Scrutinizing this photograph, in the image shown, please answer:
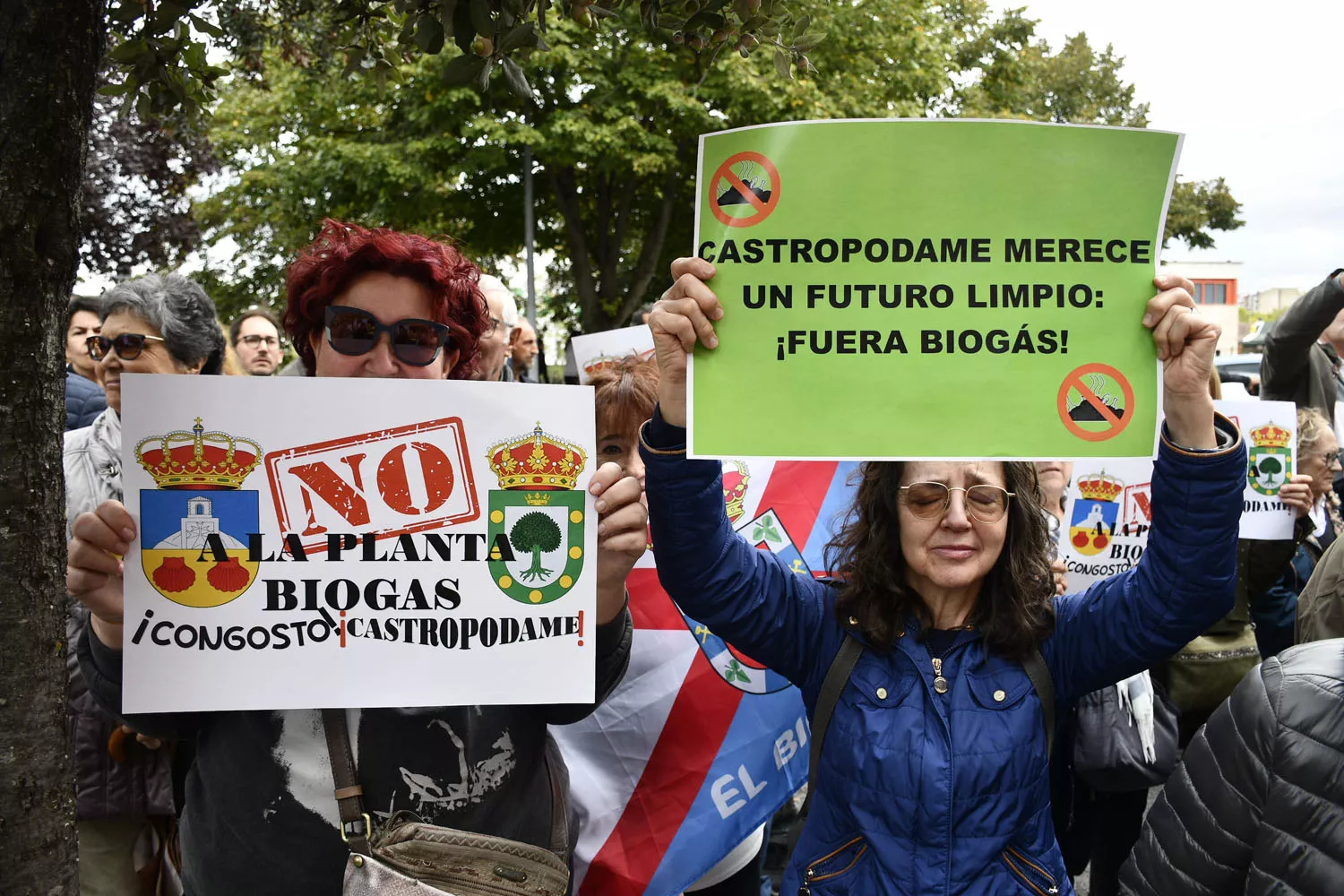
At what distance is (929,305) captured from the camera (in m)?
1.75

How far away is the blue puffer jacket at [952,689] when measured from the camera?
1.84m

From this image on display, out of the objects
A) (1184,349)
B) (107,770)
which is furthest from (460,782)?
(1184,349)

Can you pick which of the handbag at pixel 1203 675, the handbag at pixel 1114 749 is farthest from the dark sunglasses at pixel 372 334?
the handbag at pixel 1203 675

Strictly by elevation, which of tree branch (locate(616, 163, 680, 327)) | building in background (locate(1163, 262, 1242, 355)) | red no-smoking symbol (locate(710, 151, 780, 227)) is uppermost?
building in background (locate(1163, 262, 1242, 355))

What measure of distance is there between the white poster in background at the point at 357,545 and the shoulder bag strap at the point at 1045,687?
2.71ft

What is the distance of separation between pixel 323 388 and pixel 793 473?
4.98 feet

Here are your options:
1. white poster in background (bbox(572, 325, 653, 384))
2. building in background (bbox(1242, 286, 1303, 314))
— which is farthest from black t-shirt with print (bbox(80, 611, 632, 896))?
building in background (bbox(1242, 286, 1303, 314))

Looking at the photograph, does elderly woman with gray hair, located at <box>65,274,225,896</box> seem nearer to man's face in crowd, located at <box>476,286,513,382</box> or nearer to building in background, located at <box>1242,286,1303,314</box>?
man's face in crowd, located at <box>476,286,513,382</box>

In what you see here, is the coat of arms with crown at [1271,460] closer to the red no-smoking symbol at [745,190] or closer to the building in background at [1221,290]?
the red no-smoking symbol at [745,190]

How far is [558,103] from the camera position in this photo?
52.7ft

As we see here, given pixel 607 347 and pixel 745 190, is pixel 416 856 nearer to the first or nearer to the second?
pixel 745 190

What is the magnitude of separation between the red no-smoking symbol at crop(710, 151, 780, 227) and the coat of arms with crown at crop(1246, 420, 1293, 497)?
109 inches

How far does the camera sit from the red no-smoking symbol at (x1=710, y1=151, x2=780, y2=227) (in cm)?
171

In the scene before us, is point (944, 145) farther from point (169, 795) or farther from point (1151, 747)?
point (169, 795)
